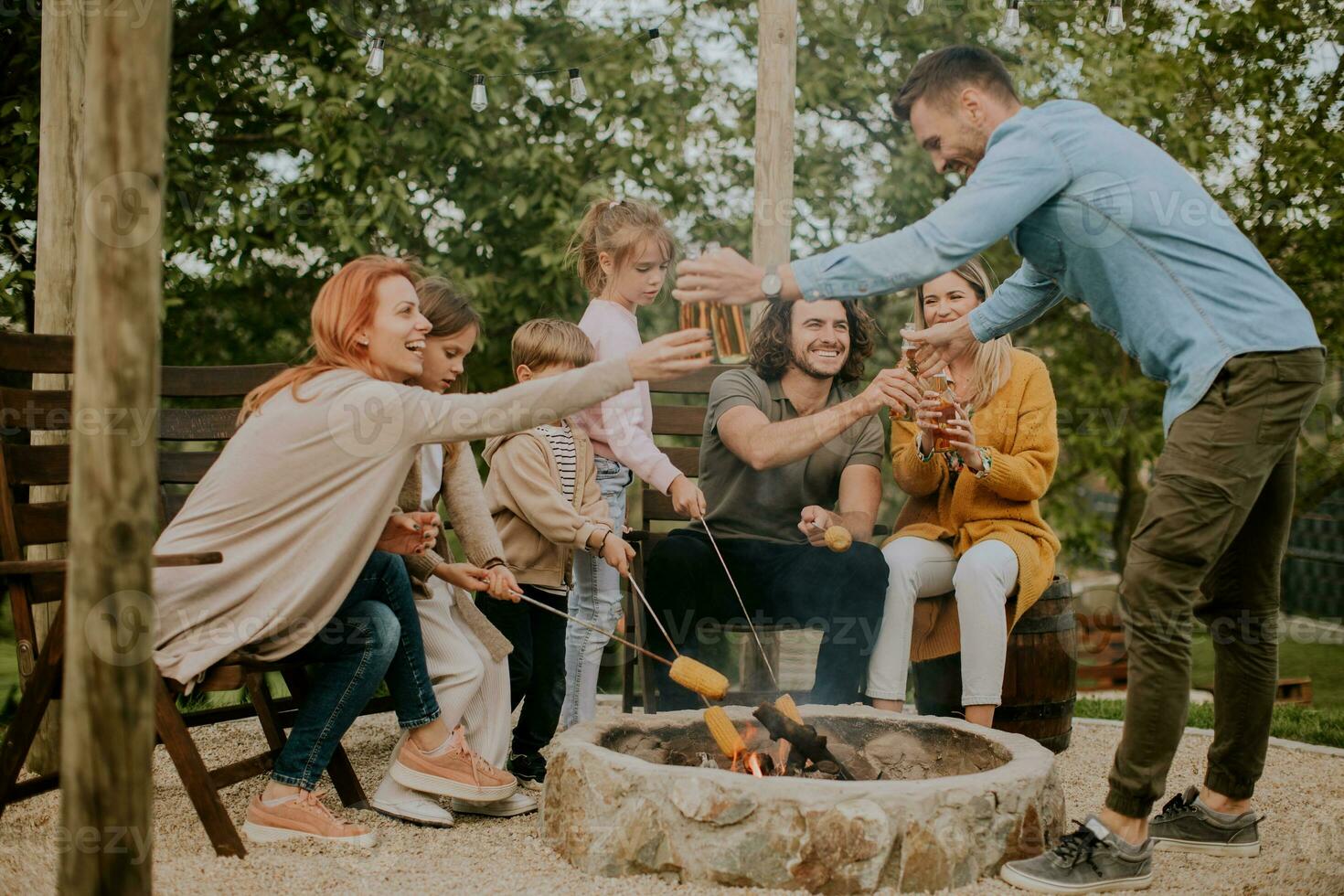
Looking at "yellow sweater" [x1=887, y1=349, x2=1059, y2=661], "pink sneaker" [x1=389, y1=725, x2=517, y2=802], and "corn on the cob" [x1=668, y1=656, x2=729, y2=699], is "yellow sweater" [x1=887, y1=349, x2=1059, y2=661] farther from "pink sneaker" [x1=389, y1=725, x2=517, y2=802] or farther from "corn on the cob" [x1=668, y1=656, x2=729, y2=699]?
"pink sneaker" [x1=389, y1=725, x2=517, y2=802]

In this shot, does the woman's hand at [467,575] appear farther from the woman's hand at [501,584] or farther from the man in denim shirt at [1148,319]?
the man in denim shirt at [1148,319]

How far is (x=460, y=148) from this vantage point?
6.08m

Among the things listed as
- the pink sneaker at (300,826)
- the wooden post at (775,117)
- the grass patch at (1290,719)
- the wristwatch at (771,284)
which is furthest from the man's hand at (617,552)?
the grass patch at (1290,719)

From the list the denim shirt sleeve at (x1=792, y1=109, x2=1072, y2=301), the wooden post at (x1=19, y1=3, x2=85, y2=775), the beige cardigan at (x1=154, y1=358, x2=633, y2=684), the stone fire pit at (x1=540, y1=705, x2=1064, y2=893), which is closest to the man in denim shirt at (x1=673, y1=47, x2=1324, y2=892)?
the denim shirt sleeve at (x1=792, y1=109, x2=1072, y2=301)

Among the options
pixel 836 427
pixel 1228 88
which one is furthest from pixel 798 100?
pixel 836 427

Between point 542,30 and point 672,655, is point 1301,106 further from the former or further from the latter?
point 672,655

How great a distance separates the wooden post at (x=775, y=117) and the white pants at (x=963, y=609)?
1.41m

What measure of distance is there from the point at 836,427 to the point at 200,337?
4086mm

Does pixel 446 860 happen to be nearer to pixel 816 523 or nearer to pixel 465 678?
pixel 465 678

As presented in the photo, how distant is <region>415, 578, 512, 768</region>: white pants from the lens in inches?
134

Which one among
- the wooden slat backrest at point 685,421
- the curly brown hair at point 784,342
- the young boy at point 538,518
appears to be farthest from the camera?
the wooden slat backrest at point 685,421

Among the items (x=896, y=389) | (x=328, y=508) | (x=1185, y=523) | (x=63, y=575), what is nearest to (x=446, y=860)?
(x=328, y=508)

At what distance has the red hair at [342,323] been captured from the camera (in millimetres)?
3072

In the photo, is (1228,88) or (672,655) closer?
(672,655)
